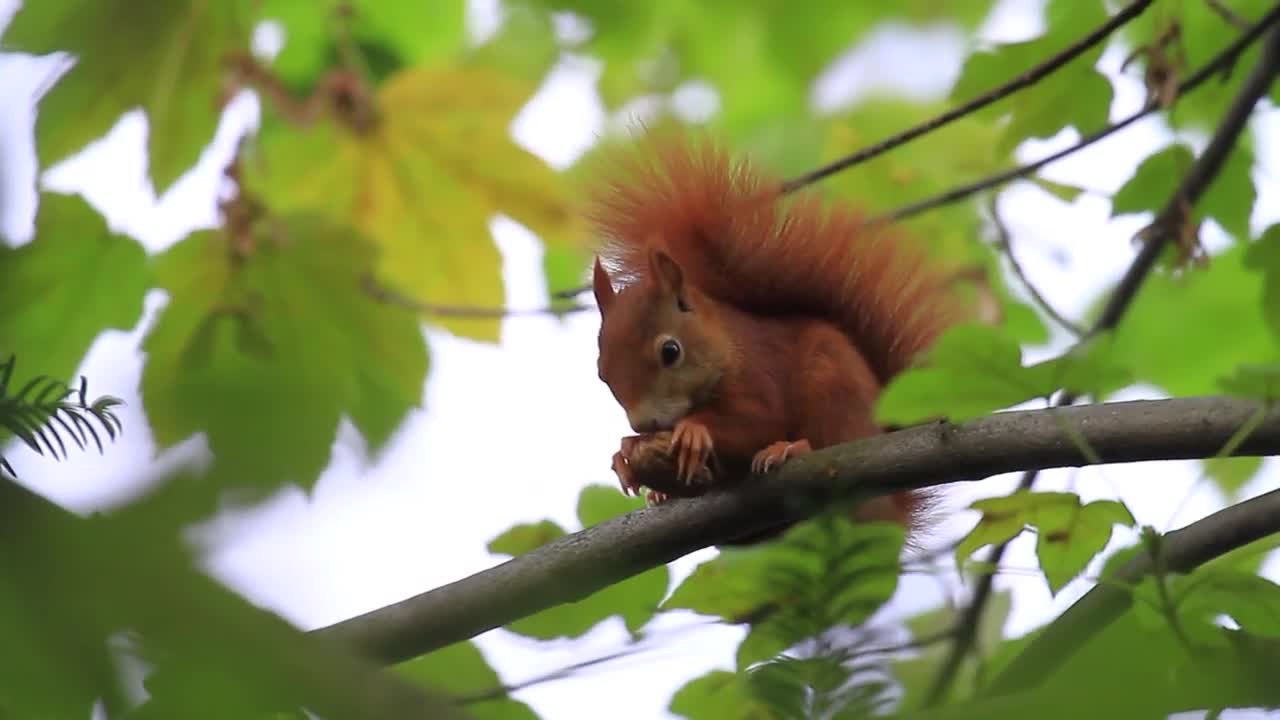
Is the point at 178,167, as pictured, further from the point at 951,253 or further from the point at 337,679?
the point at 337,679

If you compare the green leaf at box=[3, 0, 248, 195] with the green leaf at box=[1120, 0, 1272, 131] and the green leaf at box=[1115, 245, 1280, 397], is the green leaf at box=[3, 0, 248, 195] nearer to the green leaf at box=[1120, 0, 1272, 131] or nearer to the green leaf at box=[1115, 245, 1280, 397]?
the green leaf at box=[1120, 0, 1272, 131]

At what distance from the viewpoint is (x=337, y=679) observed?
0.39 m

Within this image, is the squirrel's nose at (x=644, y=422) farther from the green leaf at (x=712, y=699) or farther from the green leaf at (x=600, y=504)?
the green leaf at (x=712, y=699)

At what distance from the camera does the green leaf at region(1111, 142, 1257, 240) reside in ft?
7.83

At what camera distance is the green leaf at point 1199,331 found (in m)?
3.26

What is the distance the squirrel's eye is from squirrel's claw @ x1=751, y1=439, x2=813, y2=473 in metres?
0.28

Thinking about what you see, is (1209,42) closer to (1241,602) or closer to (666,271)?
(666,271)

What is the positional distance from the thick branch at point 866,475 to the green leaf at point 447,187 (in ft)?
5.56

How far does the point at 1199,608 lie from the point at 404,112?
2.55 metres

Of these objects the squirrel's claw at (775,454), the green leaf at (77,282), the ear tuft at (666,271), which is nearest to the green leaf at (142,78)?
the green leaf at (77,282)

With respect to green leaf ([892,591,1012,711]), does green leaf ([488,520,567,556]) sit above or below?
below

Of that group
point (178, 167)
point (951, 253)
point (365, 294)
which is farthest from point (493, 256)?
point (951, 253)

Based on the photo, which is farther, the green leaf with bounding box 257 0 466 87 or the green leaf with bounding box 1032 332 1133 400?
the green leaf with bounding box 257 0 466 87

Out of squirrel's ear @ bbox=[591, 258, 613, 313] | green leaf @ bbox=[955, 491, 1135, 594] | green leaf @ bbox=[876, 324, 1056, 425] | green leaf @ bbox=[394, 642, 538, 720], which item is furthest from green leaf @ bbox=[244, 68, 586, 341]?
green leaf @ bbox=[876, 324, 1056, 425]
